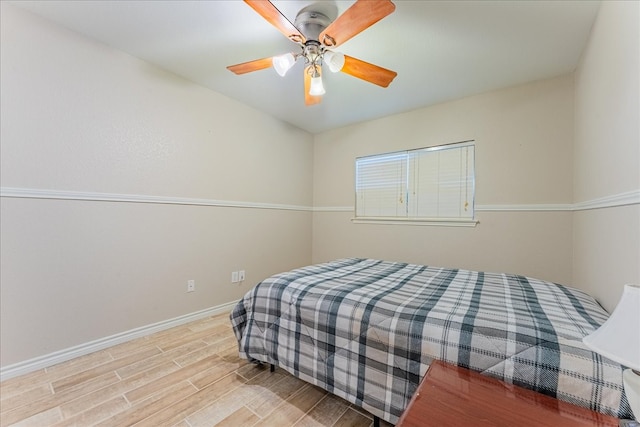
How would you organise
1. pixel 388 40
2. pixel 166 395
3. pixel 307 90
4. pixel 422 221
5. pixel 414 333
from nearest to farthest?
1. pixel 414 333
2. pixel 166 395
3. pixel 388 40
4. pixel 307 90
5. pixel 422 221

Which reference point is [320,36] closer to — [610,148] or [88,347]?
[610,148]

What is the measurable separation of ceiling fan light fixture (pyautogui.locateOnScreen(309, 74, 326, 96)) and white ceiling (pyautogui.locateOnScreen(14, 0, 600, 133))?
345 mm

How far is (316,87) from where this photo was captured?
196 cm

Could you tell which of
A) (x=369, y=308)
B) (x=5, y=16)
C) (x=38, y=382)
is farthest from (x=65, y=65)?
(x=369, y=308)

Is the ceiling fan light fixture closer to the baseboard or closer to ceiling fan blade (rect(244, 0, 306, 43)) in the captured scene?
ceiling fan blade (rect(244, 0, 306, 43))

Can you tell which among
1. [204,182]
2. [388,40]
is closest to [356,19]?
[388,40]

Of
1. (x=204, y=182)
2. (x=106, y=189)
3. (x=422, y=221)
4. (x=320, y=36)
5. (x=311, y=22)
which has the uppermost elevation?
(x=311, y=22)

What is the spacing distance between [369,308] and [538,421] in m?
0.69

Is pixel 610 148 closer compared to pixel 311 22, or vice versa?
pixel 610 148

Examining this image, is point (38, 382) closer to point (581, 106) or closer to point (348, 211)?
point (348, 211)

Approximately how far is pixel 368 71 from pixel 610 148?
1439 millimetres

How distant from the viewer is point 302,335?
1.48m

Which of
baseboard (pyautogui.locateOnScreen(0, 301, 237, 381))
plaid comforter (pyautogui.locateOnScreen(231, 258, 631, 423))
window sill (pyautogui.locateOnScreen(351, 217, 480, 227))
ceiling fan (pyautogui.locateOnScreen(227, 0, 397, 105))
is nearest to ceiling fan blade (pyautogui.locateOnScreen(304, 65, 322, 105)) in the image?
ceiling fan (pyautogui.locateOnScreen(227, 0, 397, 105))

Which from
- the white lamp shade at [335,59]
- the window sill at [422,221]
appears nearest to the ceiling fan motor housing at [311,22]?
the white lamp shade at [335,59]
